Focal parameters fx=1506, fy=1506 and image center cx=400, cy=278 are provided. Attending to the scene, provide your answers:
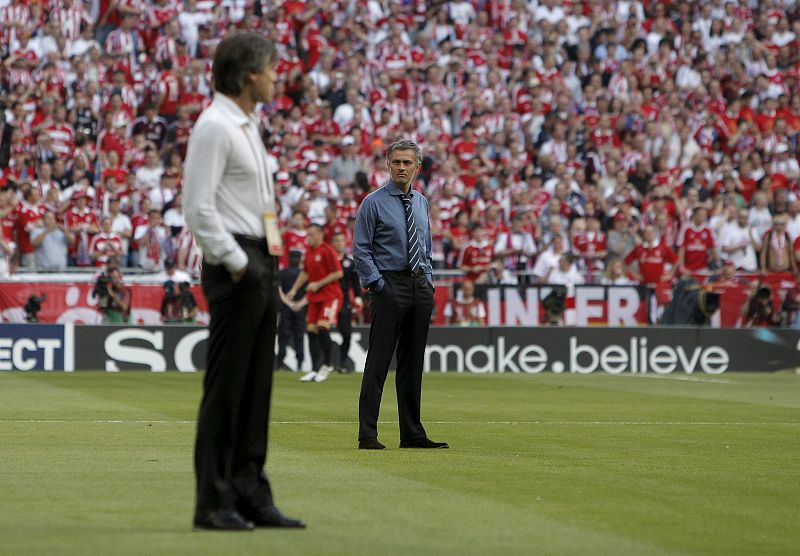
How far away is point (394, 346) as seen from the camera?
1192 centimetres

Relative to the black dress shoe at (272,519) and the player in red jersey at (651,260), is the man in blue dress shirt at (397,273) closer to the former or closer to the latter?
the black dress shoe at (272,519)

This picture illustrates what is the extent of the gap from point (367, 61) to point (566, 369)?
865 cm

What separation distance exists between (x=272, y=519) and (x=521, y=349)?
18.8m

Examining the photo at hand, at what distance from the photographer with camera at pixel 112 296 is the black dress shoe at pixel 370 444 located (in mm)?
13567

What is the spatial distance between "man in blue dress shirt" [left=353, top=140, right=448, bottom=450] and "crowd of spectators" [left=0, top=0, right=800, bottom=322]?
537 inches

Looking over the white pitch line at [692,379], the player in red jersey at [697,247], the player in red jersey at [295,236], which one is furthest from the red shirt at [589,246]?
the player in red jersey at [295,236]

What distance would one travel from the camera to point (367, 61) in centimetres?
3084

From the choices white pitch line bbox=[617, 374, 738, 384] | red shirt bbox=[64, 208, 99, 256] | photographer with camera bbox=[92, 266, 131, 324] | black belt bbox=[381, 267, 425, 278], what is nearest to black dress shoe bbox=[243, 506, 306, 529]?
black belt bbox=[381, 267, 425, 278]

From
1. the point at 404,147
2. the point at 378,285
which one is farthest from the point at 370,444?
the point at 404,147

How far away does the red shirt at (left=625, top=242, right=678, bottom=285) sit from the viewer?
88.2 ft

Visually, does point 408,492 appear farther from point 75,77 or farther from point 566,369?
point 75,77

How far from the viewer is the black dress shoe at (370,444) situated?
11500 millimetres

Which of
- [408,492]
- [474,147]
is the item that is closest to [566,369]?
[474,147]

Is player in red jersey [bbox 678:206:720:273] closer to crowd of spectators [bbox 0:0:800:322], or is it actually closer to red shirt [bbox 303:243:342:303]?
crowd of spectators [bbox 0:0:800:322]
